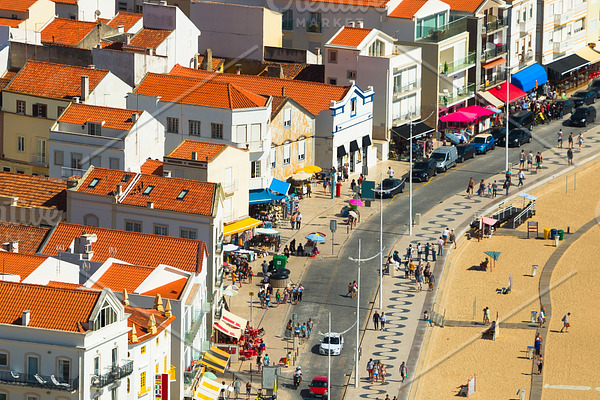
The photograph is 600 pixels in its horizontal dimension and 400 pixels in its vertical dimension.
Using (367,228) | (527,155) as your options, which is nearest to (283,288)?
(367,228)

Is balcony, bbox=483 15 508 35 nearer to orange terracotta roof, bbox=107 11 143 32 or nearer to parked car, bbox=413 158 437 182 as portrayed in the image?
parked car, bbox=413 158 437 182

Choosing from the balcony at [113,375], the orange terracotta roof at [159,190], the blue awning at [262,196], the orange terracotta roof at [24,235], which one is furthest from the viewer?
the blue awning at [262,196]

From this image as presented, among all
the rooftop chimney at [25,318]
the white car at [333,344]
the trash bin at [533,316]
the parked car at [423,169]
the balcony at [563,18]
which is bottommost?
the white car at [333,344]

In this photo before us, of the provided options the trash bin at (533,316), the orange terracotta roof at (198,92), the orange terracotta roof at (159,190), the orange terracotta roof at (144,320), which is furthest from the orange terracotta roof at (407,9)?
the orange terracotta roof at (144,320)

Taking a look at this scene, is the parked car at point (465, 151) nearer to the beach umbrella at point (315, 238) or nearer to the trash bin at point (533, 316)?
the beach umbrella at point (315, 238)

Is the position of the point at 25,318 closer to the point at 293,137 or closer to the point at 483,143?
the point at 293,137
